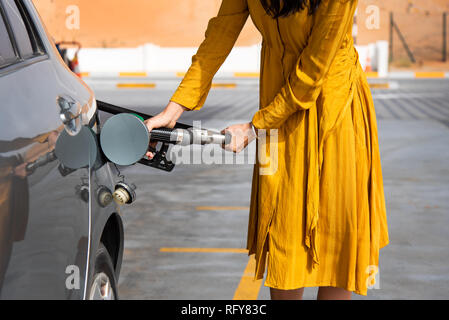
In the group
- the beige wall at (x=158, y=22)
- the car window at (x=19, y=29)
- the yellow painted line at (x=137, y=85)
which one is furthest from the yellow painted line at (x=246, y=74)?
the car window at (x=19, y=29)

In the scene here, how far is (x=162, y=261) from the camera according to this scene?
4.74m

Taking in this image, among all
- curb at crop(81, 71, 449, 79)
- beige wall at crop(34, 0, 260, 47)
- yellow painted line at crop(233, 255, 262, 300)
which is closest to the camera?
yellow painted line at crop(233, 255, 262, 300)

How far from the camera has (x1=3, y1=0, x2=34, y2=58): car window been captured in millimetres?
2402

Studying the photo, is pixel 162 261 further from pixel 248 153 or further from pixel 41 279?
pixel 248 153

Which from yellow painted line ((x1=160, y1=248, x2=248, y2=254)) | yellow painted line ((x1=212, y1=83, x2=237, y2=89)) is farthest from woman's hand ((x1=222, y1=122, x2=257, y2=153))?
yellow painted line ((x1=212, y1=83, x2=237, y2=89))

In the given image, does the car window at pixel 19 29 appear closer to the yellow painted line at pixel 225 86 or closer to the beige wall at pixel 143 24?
the yellow painted line at pixel 225 86

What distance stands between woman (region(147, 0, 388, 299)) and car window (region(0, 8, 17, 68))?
1.61ft

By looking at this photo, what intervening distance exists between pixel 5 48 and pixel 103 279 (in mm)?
808

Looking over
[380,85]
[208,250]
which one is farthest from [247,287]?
[380,85]

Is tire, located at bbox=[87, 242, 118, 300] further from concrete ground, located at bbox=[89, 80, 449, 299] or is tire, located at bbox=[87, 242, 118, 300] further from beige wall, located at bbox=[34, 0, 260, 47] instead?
beige wall, located at bbox=[34, 0, 260, 47]

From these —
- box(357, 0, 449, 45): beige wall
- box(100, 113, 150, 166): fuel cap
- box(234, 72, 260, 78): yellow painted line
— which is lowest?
box(100, 113, 150, 166): fuel cap

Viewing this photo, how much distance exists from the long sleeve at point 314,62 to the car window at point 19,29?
0.82 metres

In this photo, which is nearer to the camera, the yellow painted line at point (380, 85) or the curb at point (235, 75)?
the yellow painted line at point (380, 85)

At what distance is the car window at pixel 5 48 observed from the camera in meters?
2.16
